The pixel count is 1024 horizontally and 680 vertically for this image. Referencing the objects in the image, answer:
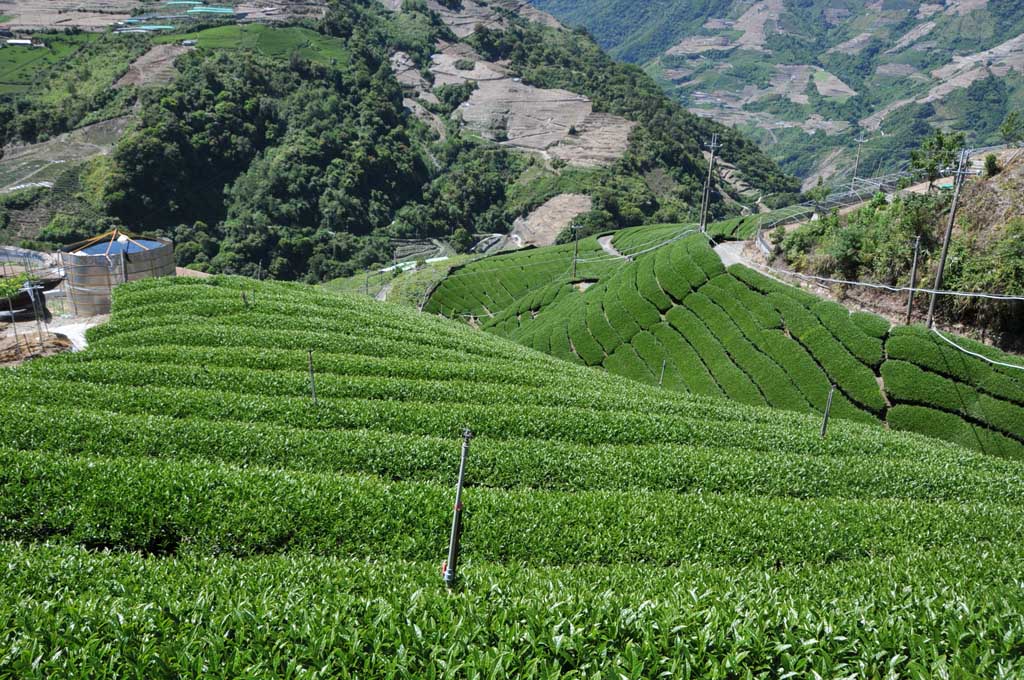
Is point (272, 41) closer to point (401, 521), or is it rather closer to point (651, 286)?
point (651, 286)

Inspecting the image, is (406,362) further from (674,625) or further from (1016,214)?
(1016,214)

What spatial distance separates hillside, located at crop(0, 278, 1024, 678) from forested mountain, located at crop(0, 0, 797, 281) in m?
84.6

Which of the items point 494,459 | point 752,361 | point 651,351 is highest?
point 494,459

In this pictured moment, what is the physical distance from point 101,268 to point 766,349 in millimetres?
38269

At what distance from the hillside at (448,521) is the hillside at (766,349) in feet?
12.7

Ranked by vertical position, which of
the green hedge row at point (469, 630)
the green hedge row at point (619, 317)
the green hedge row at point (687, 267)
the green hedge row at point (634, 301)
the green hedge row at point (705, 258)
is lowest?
the green hedge row at point (619, 317)

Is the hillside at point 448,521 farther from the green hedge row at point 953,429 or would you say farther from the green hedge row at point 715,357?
the green hedge row at point 715,357

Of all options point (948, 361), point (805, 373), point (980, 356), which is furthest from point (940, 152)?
point (805, 373)

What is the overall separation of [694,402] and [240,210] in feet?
346

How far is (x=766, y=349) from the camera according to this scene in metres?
28.8

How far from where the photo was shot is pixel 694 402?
24.0 meters

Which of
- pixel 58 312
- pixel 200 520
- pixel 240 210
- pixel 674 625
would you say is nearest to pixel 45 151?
pixel 240 210

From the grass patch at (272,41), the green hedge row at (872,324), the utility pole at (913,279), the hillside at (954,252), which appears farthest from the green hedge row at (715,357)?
the grass patch at (272,41)

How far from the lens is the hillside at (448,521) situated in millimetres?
7316
